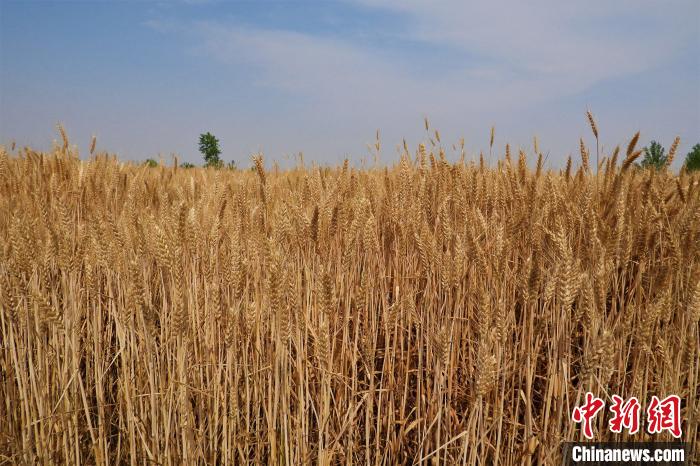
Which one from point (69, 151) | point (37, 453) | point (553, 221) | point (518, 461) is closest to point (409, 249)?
point (553, 221)

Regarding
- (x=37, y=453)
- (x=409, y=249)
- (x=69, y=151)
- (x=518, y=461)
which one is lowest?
(x=518, y=461)

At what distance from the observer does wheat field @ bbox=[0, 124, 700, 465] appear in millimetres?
1238

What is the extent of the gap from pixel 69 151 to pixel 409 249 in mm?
2488

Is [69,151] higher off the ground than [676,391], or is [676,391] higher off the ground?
[69,151]

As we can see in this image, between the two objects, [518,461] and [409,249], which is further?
Result: [409,249]

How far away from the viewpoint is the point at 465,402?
1.70 m

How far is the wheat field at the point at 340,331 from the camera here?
1.24 m

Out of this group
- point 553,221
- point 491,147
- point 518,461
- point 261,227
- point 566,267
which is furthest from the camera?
point 491,147

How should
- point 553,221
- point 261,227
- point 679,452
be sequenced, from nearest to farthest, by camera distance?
point 679,452, point 553,221, point 261,227

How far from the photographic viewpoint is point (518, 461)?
4.81 ft

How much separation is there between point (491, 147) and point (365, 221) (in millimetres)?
1111

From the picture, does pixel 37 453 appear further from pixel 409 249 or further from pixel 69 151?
pixel 69 151

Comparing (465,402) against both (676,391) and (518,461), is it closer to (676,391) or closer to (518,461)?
(518,461)

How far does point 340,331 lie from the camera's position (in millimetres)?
1733
